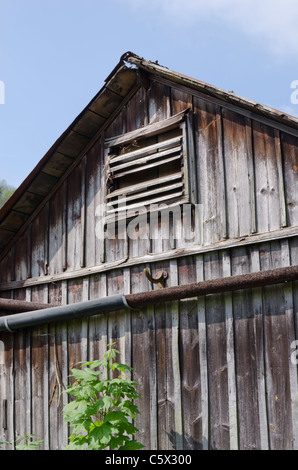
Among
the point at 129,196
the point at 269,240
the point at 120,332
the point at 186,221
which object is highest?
the point at 129,196

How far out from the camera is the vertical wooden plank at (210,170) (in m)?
6.65

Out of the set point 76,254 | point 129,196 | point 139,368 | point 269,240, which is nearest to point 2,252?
point 76,254

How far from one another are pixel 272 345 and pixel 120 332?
225cm

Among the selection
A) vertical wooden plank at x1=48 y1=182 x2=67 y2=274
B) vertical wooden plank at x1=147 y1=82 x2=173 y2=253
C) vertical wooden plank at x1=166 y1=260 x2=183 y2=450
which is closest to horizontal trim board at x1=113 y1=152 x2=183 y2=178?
vertical wooden plank at x1=147 y1=82 x2=173 y2=253

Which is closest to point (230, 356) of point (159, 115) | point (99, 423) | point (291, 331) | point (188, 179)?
point (291, 331)

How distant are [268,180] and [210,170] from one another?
0.87m

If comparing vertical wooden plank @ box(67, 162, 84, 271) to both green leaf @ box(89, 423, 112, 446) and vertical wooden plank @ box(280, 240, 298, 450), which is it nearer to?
green leaf @ box(89, 423, 112, 446)

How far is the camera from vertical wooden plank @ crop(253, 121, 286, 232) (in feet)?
20.1

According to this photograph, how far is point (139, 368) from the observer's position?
274 inches

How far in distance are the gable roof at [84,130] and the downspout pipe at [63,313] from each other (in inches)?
65.8

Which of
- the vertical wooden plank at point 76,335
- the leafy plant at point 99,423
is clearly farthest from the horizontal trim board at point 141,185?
the leafy plant at point 99,423

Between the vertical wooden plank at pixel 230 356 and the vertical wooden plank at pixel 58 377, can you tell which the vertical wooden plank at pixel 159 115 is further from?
the vertical wooden plank at pixel 58 377
